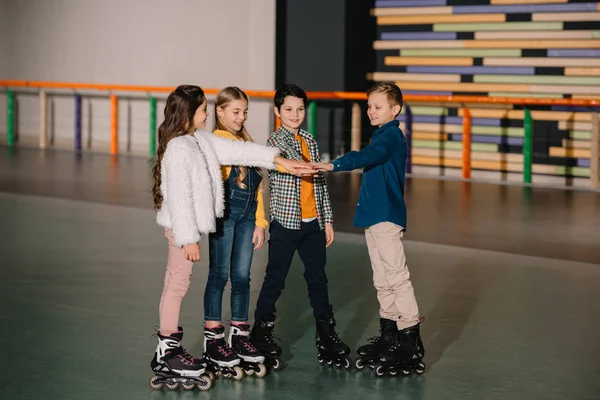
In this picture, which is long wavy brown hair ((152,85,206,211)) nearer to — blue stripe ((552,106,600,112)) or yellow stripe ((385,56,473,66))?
blue stripe ((552,106,600,112))

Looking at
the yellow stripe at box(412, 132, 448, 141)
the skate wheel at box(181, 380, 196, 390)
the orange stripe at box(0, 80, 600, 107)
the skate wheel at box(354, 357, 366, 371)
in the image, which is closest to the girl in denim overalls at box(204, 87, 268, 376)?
the skate wheel at box(181, 380, 196, 390)

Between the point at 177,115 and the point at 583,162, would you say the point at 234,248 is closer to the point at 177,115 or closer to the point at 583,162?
the point at 177,115

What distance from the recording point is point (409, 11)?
15531mm

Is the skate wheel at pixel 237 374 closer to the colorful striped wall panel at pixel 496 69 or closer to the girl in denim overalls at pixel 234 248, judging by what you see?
the girl in denim overalls at pixel 234 248

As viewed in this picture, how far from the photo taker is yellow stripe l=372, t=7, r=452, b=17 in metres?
15.2

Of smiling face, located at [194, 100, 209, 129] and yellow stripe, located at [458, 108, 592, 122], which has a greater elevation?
smiling face, located at [194, 100, 209, 129]

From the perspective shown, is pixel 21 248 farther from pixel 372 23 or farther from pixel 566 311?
pixel 372 23

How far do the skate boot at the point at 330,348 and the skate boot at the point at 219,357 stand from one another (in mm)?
430

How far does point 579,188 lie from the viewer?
13602mm

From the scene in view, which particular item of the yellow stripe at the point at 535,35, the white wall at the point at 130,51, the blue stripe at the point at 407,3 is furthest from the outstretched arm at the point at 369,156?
the white wall at the point at 130,51

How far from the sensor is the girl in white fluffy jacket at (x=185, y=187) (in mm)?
4969

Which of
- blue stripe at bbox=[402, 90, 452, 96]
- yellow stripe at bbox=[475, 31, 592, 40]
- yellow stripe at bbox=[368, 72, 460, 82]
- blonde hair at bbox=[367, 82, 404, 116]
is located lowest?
blonde hair at bbox=[367, 82, 404, 116]

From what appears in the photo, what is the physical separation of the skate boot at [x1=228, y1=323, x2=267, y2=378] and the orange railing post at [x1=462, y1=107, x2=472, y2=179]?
9.44 meters

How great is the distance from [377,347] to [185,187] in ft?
4.03
